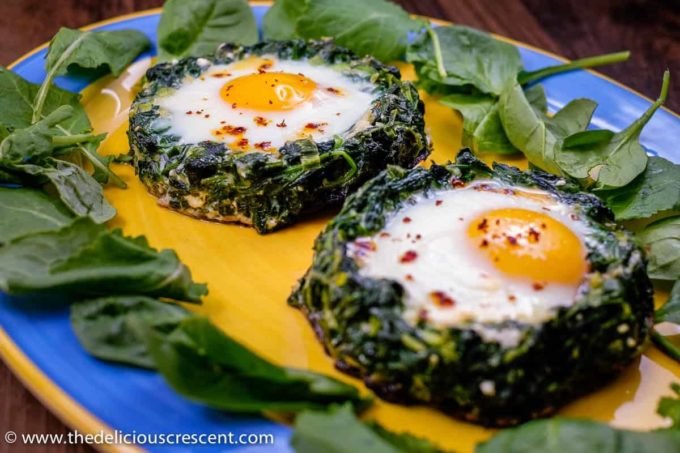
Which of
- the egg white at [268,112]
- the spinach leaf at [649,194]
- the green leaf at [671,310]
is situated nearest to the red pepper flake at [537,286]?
the green leaf at [671,310]

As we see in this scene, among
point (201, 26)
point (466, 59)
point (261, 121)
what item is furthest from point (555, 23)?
point (261, 121)

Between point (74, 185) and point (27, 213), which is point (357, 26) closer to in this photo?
point (74, 185)

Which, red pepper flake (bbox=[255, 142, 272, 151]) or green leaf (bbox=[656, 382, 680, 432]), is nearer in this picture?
green leaf (bbox=[656, 382, 680, 432])

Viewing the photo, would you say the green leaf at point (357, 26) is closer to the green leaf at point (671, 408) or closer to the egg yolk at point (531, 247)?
the egg yolk at point (531, 247)

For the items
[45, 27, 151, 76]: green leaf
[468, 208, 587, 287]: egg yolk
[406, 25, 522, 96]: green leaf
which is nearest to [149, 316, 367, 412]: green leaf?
[468, 208, 587, 287]: egg yolk

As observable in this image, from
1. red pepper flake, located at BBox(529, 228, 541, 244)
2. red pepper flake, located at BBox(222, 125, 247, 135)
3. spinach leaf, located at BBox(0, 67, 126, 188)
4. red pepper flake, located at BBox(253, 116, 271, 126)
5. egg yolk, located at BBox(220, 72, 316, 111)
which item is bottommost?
spinach leaf, located at BBox(0, 67, 126, 188)

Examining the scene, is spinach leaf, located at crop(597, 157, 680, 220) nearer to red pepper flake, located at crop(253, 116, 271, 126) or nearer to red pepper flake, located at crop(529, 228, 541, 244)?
red pepper flake, located at crop(529, 228, 541, 244)

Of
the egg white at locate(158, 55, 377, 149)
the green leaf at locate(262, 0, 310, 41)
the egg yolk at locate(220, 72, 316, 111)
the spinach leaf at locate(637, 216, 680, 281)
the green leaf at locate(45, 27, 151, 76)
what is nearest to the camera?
the spinach leaf at locate(637, 216, 680, 281)
